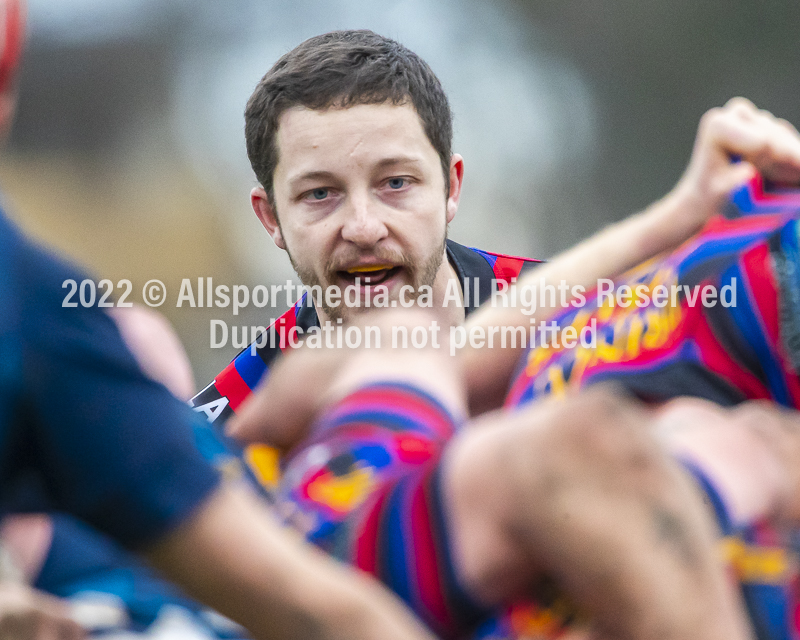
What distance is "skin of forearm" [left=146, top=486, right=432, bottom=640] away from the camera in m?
0.58

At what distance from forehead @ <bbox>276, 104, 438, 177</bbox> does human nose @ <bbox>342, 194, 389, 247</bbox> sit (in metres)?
0.07

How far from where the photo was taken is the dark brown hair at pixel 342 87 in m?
1.74

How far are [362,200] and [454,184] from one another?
1.17ft

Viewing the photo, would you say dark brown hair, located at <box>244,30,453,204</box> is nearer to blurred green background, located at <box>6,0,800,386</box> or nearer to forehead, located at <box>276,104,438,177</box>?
forehead, located at <box>276,104,438,177</box>

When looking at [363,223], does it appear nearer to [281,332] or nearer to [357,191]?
[357,191]

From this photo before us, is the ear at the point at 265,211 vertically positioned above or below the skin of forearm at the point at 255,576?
above

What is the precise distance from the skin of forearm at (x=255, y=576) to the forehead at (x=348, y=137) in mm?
1107

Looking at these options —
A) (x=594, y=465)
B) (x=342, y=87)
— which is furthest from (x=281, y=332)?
(x=594, y=465)

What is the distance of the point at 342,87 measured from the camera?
173 centimetres

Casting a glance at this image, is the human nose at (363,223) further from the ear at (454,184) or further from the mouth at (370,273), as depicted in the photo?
the ear at (454,184)

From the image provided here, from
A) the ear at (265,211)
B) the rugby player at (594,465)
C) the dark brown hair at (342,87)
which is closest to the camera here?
Answer: the rugby player at (594,465)

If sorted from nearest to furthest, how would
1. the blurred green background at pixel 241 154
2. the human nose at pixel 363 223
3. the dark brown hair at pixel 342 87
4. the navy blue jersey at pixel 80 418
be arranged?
the navy blue jersey at pixel 80 418
the human nose at pixel 363 223
the dark brown hair at pixel 342 87
the blurred green background at pixel 241 154

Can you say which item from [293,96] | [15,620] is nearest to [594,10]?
[293,96]

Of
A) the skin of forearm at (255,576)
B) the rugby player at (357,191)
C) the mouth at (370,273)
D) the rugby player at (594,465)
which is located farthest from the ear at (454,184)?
the skin of forearm at (255,576)
